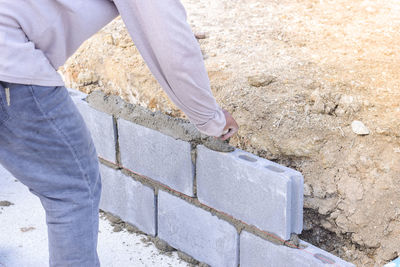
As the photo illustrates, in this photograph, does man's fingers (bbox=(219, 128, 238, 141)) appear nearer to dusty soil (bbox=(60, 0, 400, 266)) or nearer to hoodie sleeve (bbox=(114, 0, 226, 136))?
hoodie sleeve (bbox=(114, 0, 226, 136))

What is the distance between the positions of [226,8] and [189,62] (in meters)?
3.05

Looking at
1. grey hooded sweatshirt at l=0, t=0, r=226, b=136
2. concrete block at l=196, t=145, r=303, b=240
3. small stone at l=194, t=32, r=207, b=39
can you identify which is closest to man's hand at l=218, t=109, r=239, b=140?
concrete block at l=196, t=145, r=303, b=240

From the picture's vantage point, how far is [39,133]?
6.32ft

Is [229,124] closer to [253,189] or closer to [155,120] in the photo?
[253,189]

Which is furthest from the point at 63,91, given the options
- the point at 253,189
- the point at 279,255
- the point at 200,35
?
the point at 200,35

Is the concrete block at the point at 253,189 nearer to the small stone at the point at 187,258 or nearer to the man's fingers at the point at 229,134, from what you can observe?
the man's fingers at the point at 229,134

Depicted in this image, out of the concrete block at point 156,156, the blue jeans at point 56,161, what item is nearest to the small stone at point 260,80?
the concrete block at point 156,156

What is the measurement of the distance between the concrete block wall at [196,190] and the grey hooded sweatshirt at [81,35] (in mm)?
677

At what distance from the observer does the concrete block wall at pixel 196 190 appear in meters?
2.47

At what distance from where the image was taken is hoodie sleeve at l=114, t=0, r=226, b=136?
183 centimetres

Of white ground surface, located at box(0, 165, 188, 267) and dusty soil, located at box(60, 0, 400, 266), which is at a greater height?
dusty soil, located at box(60, 0, 400, 266)

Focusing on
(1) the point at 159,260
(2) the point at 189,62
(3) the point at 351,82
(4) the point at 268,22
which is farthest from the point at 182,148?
(4) the point at 268,22

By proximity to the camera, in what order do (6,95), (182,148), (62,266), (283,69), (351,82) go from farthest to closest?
(283,69) < (351,82) < (182,148) < (62,266) < (6,95)

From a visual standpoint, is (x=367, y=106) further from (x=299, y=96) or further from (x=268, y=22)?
(x=268, y=22)
